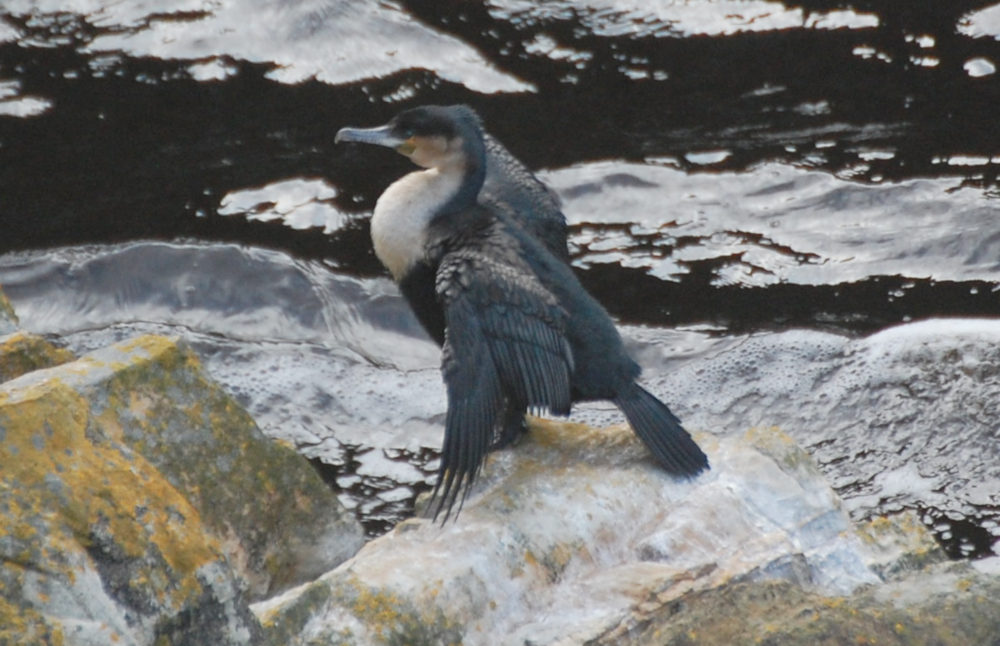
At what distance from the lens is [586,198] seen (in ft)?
24.0

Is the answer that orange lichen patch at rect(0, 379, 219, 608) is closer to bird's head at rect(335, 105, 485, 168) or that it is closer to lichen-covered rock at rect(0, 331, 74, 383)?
lichen-covered rock at rect(0, 331, 74, 383)

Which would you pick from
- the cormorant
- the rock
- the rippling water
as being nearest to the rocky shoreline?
the rock

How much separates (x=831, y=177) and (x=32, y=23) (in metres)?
4.65

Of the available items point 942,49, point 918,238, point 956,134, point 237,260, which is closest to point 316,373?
point 237,260

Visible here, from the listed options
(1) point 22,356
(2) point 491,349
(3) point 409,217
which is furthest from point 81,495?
(3) point 409,217

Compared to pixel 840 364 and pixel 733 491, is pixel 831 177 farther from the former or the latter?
pixel 733 491

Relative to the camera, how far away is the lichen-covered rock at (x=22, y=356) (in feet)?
12.7

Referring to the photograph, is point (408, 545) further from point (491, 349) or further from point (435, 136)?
point (435, 136)

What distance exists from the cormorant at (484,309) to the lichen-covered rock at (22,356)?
1112mm

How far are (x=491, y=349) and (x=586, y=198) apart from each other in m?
3.38

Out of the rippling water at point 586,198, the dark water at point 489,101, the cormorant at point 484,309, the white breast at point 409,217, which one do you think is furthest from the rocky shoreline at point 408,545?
the dark water at point 489,101

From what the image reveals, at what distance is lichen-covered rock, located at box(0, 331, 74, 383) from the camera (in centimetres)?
388

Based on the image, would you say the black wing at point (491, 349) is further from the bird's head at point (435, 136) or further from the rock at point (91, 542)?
the rock at point (91, 542)

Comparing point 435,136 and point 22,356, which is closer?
point 22,356
